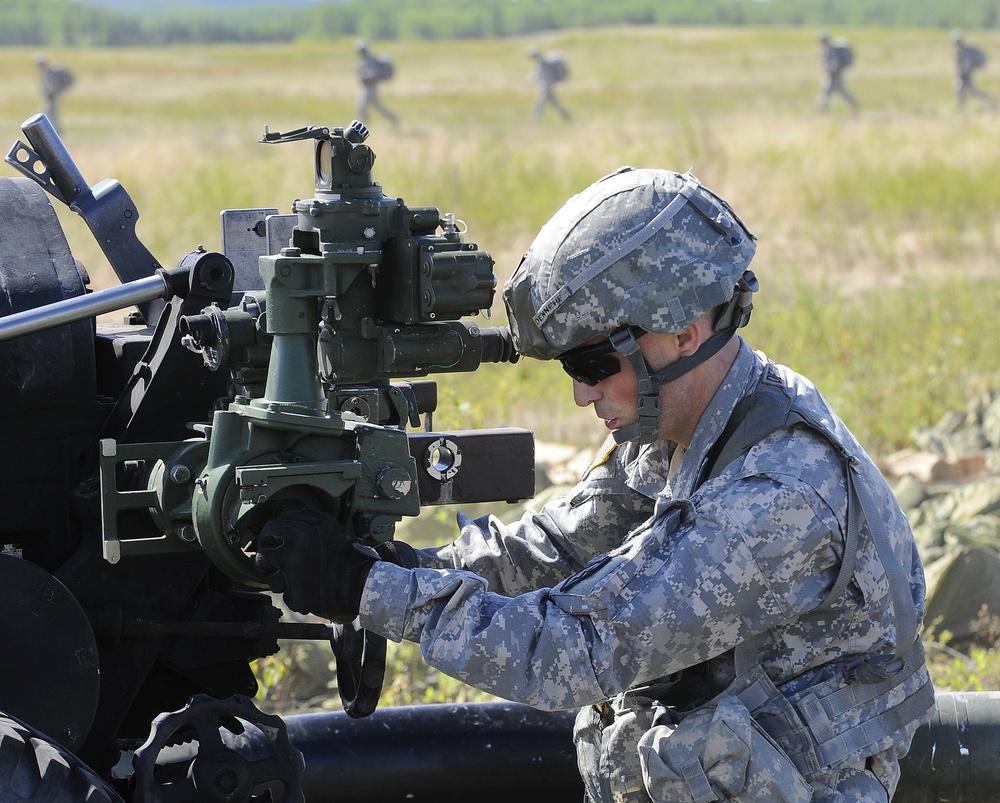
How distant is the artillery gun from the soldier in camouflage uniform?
191 mm

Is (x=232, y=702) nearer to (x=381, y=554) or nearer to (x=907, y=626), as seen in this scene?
(x=381, y=554)

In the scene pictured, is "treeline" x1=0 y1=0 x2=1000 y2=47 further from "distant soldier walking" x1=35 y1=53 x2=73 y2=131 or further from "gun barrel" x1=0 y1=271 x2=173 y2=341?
"gun barrel" x1=0 y1=271 x2=173 y2=341

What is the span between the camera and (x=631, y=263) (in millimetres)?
2754

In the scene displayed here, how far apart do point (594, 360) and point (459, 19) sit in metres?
110

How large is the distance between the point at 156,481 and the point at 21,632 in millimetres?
409

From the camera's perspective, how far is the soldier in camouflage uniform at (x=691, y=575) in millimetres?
2570

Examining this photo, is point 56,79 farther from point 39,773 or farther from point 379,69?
point 39,773

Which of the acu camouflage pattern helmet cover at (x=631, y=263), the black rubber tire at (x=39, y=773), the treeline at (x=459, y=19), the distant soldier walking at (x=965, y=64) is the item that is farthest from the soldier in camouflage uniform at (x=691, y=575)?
the treeline at (x=459, y=19)

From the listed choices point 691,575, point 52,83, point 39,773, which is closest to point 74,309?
point 39,773

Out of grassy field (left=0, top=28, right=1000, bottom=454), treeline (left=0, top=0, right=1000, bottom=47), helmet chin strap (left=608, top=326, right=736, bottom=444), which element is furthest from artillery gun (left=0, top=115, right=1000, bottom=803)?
treeline (left=0, top=0, right=1000, bottom=47)

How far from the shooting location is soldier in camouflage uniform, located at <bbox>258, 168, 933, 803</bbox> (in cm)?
257

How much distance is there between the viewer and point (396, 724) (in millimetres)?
3896

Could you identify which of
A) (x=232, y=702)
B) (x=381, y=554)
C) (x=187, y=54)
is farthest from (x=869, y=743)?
(x=187, y=54)

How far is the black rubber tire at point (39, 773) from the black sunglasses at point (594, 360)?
1182 millimetres
